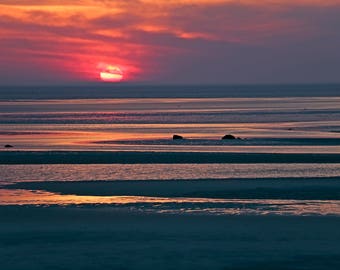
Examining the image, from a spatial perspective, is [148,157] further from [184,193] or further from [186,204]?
[186,204]

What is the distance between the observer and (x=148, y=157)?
3838 centimetres

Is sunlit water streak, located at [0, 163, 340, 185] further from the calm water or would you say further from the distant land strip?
the distant land strip

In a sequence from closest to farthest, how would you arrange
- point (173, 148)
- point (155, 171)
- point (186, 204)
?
point (186, 204) < point (155, 171) < point (173, 148)

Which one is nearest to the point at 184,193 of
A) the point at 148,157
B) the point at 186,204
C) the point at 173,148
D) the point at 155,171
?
the point at 186,204

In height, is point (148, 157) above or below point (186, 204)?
above

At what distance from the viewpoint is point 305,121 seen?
71188mm

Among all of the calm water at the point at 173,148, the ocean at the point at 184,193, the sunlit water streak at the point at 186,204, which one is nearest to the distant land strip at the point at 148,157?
the ocean at the point at 184,193

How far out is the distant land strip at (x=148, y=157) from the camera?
36.6 m

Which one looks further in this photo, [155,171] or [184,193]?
[155,171]

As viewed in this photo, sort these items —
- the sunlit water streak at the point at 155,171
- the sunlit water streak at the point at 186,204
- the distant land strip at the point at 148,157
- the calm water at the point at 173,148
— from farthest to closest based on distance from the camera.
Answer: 1. the distant land strip at the point at 148,157
2. the sunlit water streak at the point at 155,171
3. the calm water at the point at 173,148
4. the sunlit water streak at the point at 186,204

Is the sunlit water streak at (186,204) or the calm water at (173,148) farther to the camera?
the calm water at (173,148)

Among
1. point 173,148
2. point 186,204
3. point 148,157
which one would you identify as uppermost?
point 173,148

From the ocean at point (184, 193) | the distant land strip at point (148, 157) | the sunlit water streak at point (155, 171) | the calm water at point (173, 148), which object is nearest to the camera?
the ocean at point (184, 193)

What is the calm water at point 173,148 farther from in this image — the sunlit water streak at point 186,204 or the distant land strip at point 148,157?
the distant land strip at point 148,157
